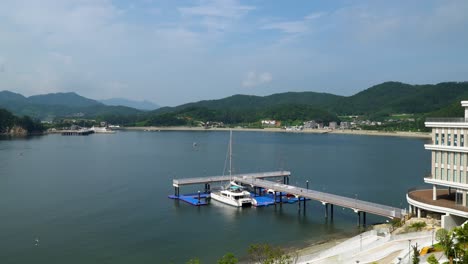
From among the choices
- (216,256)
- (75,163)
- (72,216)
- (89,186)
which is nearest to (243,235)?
(216,256)

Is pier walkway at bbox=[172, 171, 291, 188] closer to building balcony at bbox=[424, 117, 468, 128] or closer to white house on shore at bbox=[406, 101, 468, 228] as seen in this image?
white house on shore at bbox=[406, 101, 468, 228]

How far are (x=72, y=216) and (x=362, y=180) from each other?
1444 inches

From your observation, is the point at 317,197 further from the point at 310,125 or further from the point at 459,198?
the point at 310,125

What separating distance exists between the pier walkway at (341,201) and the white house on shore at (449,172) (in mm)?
3248

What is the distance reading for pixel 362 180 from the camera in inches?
2283

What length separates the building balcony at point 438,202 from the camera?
1039 inches

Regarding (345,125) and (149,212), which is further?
(345,125)

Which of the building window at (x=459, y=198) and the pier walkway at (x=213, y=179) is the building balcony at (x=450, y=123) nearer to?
the building window at (x=459, y=198)

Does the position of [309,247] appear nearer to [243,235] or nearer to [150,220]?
[243,235]

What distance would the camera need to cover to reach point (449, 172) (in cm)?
2791

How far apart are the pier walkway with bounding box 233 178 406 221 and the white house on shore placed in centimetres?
325

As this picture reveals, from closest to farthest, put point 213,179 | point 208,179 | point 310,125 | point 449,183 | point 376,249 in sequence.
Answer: point 376,249 → point 449,183 → point 208,179 → point 213,179 → point 310,125

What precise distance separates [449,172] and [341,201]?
11.0 meters

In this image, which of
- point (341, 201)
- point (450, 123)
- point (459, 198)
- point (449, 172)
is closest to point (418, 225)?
point (459, 198)
